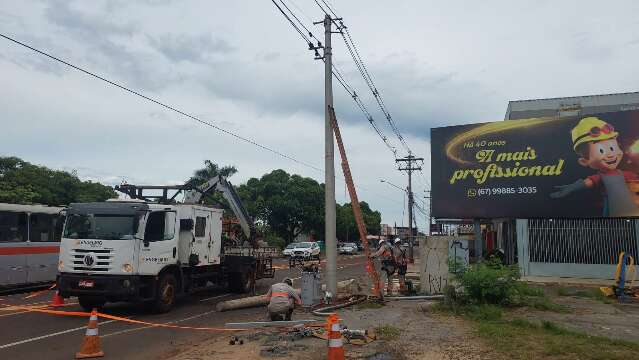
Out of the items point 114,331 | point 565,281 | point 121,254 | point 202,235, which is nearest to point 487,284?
point 202,235

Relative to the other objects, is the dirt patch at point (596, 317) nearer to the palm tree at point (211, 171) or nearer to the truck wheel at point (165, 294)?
the truck wheel at point (165, 294)

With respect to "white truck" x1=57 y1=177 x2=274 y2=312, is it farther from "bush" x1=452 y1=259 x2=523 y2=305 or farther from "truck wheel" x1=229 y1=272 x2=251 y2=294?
"bush" x1=452 y1=259 x2=523 y2=305

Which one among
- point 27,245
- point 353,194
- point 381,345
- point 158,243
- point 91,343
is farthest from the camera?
point 27,245

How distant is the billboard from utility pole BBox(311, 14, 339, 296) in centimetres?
984

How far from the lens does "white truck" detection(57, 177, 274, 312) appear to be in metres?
12.0

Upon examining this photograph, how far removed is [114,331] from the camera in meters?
10.5

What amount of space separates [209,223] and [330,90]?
5555mm

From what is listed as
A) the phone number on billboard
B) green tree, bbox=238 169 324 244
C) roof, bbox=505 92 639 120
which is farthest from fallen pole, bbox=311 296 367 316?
green tree, bbox=238 169 324 244

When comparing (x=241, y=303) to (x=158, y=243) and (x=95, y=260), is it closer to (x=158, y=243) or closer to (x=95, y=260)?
(x=158, y=243)

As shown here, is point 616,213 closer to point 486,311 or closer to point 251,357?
point 486,311

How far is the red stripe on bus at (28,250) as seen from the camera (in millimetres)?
16306

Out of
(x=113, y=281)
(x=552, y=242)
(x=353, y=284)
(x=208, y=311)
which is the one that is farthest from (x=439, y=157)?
(x=113, y=281)

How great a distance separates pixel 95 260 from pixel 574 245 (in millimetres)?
20266

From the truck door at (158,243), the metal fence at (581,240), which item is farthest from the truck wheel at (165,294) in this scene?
the metal fence at (581,240)
